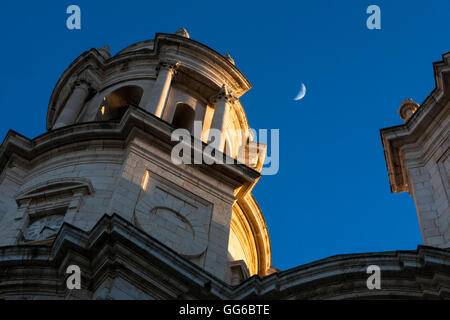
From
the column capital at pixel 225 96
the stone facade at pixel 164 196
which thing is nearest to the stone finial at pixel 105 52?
the stone facade at pixel 164 196

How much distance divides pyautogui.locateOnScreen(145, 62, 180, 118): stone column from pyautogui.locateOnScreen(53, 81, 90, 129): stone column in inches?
116

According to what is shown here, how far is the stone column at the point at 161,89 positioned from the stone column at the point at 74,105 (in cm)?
295

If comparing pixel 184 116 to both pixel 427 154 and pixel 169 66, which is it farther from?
pixel 427 154

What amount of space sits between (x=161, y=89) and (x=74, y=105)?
11.3ft

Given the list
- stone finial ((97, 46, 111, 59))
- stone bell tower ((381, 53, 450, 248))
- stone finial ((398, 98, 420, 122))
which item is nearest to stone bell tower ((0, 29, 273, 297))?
stone finial ((97, 46, 111, 59))

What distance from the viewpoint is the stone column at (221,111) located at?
26636mm

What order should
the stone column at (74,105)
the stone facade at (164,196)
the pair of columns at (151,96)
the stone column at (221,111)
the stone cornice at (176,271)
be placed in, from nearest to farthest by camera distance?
the stone cornice at (176,271), the stone facade at (164,196), the pair of columns at (151,96), the stone column at (221,111), the stone column at (74,105)

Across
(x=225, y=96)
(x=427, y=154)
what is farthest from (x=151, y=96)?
(x=427, y=154)

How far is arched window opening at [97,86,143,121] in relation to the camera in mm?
29391

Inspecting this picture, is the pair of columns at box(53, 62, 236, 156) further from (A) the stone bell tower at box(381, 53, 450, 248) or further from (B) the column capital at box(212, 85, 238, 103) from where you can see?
(A) the stone bell tower at box(381, 53, 450, 248)

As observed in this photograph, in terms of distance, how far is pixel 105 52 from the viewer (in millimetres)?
33719

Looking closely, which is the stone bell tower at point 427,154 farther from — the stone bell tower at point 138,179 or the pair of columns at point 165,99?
the pair of columns at point 165,99
